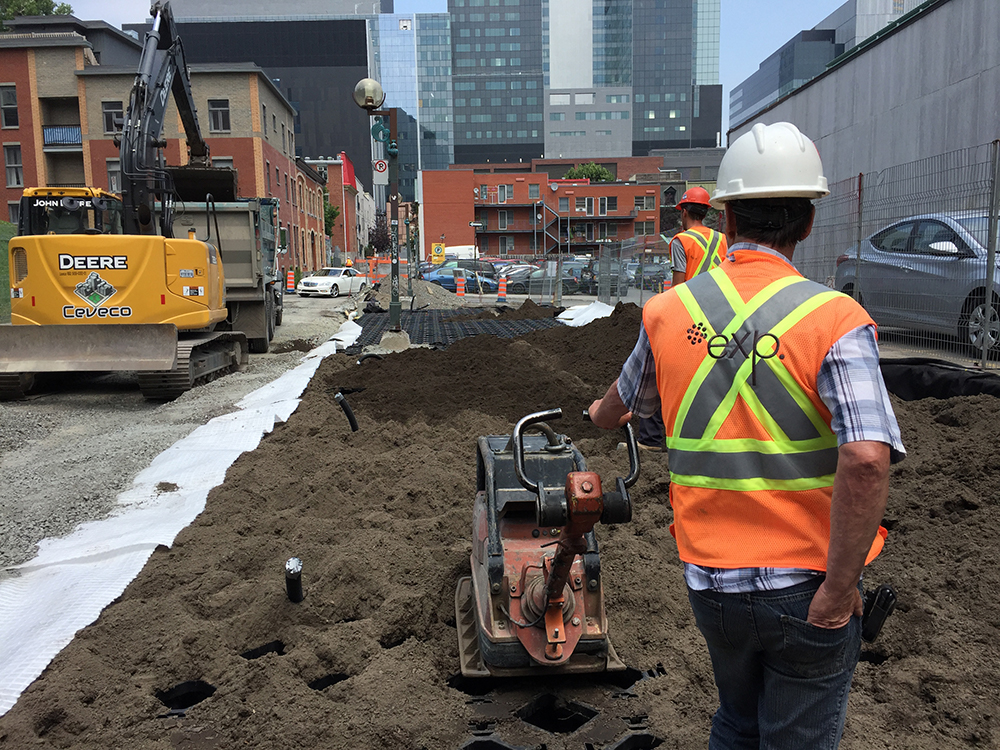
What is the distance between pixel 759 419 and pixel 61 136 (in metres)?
50.0

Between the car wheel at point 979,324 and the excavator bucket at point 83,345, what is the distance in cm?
886

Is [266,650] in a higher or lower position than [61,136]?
lower

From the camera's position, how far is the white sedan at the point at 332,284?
33.0 m

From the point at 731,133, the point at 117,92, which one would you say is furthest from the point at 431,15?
the point at 731,133

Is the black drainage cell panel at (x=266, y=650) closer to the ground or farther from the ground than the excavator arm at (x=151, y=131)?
closer to the ground

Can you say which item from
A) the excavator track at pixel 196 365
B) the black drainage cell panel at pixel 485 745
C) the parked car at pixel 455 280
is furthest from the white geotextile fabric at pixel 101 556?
the parked car at pixel 455 280

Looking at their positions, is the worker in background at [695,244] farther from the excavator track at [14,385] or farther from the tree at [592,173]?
the tree at [592,173]

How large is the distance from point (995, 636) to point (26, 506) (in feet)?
19.6

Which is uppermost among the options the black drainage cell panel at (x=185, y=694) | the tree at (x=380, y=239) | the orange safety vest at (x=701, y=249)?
the tree at (x=380, y=239)

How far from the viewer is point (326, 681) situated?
3326mm

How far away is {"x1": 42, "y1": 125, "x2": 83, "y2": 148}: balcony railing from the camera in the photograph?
4325 centimetres

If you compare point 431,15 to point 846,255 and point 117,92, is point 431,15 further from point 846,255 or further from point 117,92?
point 846,255

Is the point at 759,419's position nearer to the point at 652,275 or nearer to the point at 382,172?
the point at 382,172

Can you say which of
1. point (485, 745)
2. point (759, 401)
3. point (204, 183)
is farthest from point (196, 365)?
point (759, 401)
